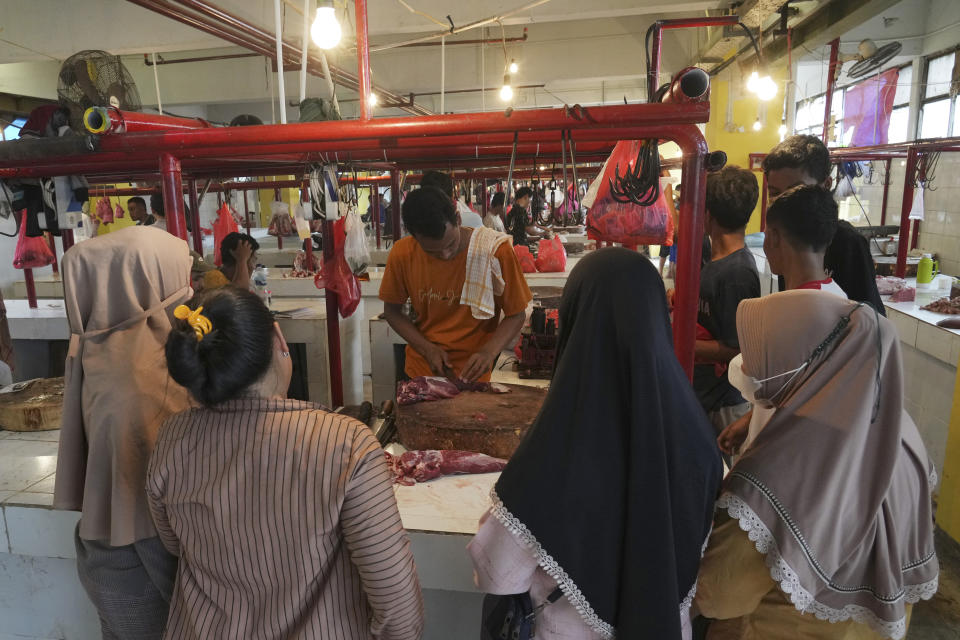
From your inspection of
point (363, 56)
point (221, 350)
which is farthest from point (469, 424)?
point (363, 56)

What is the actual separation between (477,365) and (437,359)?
23 centimetres

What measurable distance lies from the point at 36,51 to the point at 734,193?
6.97m

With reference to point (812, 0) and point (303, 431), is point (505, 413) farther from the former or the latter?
point (812, 0)

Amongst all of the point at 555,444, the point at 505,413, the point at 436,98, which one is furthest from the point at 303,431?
the point at 436,98

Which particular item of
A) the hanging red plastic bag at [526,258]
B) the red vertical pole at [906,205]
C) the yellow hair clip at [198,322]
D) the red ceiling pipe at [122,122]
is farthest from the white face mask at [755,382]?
the red vertical pole at [906,205]

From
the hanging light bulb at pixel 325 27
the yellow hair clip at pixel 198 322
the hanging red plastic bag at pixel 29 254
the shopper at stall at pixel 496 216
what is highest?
the hanging light bulb at pixel 325 27

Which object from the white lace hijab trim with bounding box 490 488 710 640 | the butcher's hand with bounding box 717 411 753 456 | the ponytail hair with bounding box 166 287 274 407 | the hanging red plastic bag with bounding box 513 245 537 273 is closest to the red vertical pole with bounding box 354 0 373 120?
the ponytail hair with bounding box 166 287 274 407

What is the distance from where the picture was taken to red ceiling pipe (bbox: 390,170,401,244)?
5551 mm

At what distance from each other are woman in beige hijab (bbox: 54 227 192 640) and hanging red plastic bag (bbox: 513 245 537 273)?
15.4 ft

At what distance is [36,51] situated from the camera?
614cm

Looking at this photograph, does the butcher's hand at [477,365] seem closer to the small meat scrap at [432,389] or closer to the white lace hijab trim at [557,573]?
the small meat scrap at [432,389]

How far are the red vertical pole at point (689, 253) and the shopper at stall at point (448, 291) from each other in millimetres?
1025

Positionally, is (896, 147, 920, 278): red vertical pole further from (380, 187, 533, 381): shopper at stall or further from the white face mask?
the white face mask

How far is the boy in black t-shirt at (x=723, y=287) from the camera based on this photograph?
2.52 metres
